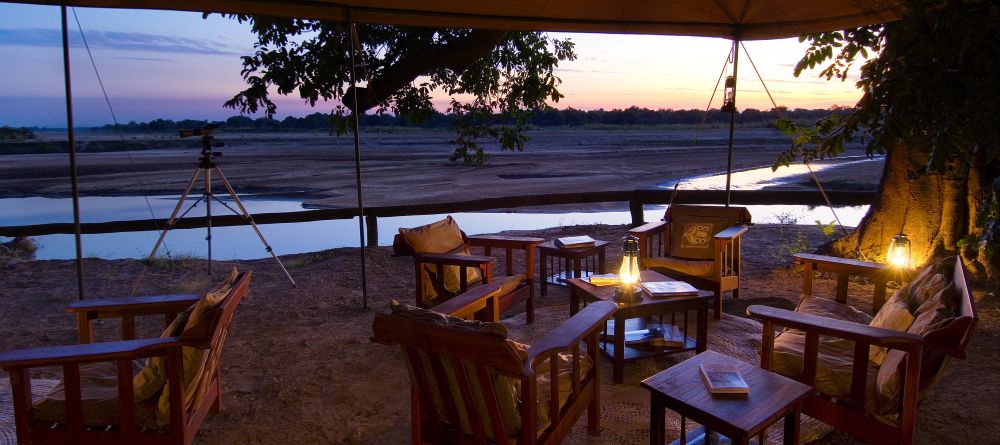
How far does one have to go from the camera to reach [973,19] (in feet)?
8.75

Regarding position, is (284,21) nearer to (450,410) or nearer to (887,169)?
(450,410)

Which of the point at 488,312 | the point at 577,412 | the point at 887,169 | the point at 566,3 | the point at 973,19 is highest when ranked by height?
the point at 566,3

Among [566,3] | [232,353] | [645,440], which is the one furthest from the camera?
[566,3]

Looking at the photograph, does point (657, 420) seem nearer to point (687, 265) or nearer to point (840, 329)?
point (840, 329)

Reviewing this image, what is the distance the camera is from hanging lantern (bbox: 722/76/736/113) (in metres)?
5.11

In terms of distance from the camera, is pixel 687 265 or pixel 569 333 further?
pixel 687 265

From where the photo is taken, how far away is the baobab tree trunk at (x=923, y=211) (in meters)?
4.86

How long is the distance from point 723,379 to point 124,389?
1984mm

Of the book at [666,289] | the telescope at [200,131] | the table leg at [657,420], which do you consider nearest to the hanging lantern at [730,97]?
the book at [666,289]

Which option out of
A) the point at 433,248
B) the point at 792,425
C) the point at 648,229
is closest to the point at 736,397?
the point at 792,425

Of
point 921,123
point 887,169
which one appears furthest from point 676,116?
point 921,123

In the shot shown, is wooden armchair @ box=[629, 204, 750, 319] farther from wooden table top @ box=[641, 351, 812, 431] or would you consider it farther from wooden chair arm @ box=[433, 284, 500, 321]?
wooden table top @ box=[641, 351, 812, 431]

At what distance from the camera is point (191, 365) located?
216 centimetres

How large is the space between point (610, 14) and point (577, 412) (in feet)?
10.8
